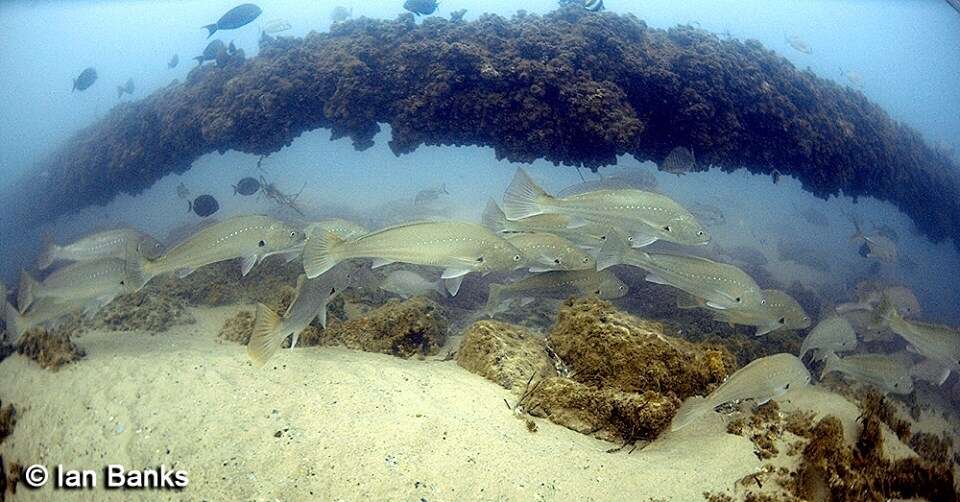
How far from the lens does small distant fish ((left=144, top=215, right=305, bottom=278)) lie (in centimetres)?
505

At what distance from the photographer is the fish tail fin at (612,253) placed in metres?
5.62

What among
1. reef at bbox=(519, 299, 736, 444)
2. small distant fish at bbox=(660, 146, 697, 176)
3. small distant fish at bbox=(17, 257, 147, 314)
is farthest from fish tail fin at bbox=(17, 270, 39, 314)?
small distant fish at bbox=(660, 146, 697, 176)

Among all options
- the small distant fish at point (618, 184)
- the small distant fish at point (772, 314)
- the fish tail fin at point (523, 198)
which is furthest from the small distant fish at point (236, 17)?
the small distant fish at point (772, 314)

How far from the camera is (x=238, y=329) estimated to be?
6426mm

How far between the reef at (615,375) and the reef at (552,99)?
17.6 feet

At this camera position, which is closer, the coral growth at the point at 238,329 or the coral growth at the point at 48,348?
the coral growth at the point at 48,348

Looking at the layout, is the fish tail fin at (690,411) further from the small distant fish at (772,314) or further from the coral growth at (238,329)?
the coral growth at (238,329)

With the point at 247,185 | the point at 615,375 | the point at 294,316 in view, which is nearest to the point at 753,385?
the point at 615,375

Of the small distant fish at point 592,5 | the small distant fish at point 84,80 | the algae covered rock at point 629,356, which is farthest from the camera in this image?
the small distant fish at point 84,80

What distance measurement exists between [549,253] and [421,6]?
815 cm

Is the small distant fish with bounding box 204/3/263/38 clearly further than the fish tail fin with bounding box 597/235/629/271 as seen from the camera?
Yes

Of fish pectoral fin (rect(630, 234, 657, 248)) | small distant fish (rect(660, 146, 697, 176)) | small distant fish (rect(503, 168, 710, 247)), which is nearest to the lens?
small distant fish (rect(503, 168, 710, 247))

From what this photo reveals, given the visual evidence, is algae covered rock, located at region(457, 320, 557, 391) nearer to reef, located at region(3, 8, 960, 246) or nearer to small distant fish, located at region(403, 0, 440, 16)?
reef, located at region(3, 8, 960, 246)

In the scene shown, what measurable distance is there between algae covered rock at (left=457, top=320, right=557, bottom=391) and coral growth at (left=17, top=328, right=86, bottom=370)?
4.69 metres
